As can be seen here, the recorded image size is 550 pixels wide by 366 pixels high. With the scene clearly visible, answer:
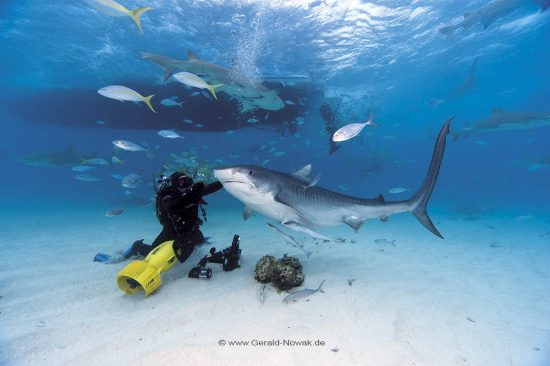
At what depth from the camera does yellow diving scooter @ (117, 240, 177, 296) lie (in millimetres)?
3480

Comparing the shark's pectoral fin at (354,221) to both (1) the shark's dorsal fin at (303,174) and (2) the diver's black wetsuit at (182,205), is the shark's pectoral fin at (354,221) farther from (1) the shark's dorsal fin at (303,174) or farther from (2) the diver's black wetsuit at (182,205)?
(2) the diver's black wetsuit at (182,205)

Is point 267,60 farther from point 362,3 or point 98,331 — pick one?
point 98,331

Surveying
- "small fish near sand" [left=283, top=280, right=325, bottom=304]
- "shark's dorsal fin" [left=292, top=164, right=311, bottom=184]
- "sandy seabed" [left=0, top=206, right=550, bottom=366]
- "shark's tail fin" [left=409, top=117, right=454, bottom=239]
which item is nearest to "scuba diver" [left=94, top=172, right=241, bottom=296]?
"sandy seabed" [left=0, top=206, right=550, bottom=366]

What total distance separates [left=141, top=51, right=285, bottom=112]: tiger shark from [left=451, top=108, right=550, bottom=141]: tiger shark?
12794mm

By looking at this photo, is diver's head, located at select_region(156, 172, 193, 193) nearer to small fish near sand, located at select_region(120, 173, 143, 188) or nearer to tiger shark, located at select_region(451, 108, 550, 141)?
small fish near sand, located at select_region(120, 173, 143, 188)

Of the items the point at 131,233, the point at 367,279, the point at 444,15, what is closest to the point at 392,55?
the point at 444,15

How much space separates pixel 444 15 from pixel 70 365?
20.6 meters

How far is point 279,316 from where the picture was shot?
3.33m

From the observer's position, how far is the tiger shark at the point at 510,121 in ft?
46.5

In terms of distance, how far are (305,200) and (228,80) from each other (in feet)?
27.5

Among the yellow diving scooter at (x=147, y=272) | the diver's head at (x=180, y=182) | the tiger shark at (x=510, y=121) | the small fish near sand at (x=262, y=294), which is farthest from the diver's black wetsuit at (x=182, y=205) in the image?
the tiger shark at (x=510, y=121)

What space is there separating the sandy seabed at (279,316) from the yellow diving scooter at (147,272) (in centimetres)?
19

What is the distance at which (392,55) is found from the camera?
63.0ft

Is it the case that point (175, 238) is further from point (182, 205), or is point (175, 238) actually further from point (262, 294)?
point (262, 294)
